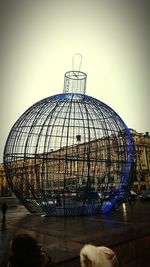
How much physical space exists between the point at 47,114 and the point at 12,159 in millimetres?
2212

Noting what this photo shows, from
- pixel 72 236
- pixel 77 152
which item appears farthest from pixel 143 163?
pixel 72 236

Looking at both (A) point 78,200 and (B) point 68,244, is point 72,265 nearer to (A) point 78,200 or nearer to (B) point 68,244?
(B) point 68,244

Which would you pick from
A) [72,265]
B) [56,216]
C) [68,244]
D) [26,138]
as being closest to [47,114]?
[26,138]

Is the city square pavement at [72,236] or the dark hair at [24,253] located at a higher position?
the dark hair at [24,253]

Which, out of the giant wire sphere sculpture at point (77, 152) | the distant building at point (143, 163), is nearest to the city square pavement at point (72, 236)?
the giant wire sphere sculpture at point (77, 152)

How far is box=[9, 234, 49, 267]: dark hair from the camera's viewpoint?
76.2 inches

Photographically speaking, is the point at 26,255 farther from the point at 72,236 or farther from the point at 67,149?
the point at 67,149

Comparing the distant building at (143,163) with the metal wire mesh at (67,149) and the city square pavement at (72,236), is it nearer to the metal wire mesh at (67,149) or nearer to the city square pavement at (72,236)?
the metal wire mesh at (67,149)

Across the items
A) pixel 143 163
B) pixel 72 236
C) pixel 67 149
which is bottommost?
pixel 72 236

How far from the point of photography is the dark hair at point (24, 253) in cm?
194

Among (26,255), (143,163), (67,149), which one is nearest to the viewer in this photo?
(26,255)

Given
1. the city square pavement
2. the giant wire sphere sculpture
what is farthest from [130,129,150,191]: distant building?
the city square pavement

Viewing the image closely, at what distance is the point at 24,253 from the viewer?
1992 mm

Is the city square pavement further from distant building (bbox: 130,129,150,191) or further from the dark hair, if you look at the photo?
distant building (bbox: 130,129,150,191)
